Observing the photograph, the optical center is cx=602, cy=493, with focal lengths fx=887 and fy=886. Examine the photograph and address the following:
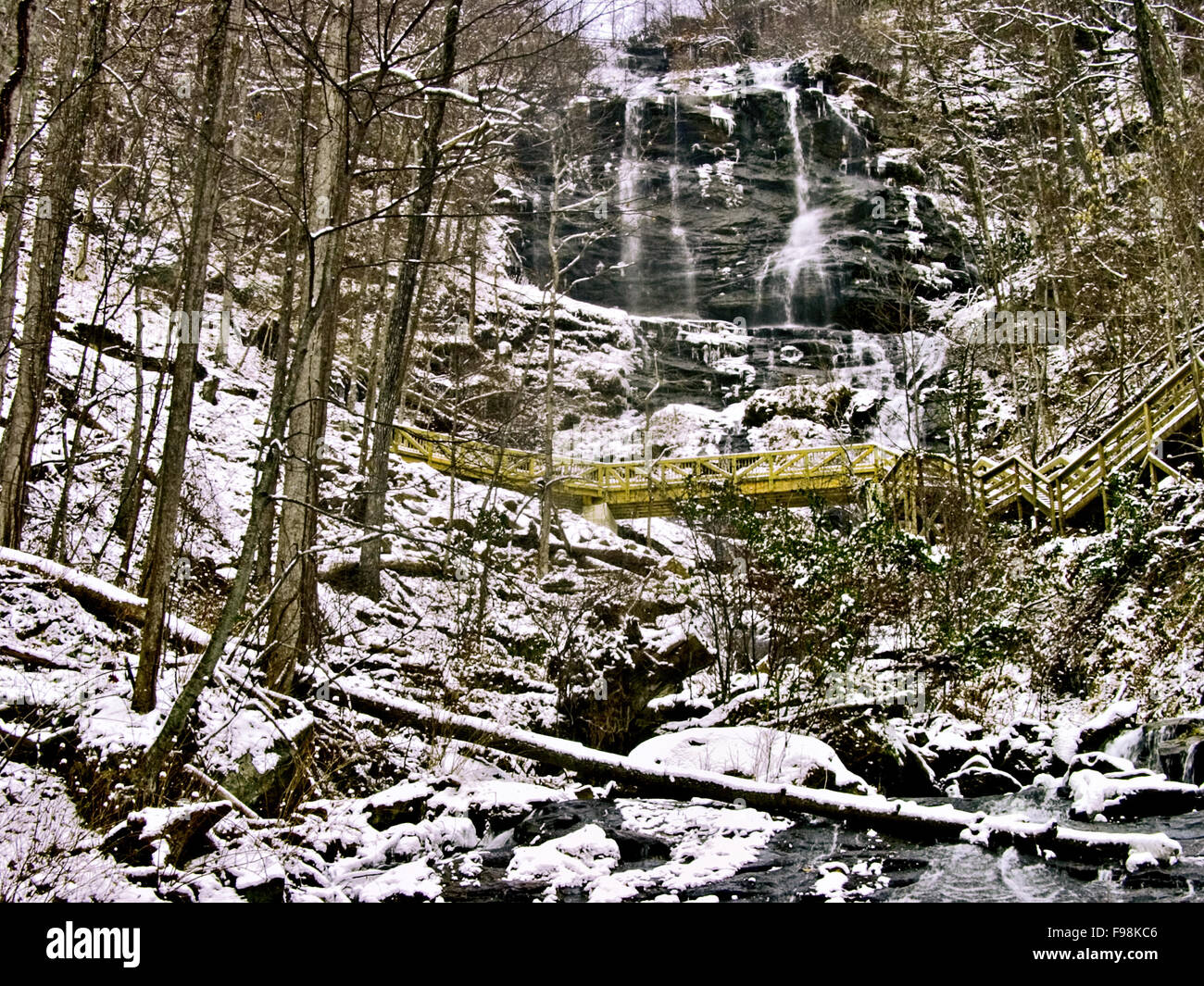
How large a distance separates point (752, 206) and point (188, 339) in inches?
1127

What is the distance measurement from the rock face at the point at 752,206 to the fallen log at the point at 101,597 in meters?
22.1

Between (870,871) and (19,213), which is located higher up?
(19,213)

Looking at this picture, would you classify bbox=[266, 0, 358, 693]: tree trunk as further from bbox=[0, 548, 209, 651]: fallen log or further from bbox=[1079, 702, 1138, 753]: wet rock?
bbox=[1079, 702, 1138, 753]: wet rock

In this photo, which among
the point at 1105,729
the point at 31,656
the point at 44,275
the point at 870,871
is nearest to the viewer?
the point at 870,871

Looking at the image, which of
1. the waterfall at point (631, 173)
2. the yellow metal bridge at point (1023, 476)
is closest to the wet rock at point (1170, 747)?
the yellow metal bridge at point (1023, 476)

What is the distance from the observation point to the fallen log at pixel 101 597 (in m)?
5.29

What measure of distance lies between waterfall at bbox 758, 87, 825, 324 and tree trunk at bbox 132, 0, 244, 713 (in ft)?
79.1

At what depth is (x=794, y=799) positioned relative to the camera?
17.2 feet

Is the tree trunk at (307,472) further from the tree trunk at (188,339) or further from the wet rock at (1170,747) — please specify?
the wet rock at (1170,747)

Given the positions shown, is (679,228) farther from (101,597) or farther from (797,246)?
(101,597)

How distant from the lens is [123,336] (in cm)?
1296

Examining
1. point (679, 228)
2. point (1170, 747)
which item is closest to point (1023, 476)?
point (1170, 747)

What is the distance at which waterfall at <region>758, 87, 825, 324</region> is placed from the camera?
27859 millimetres

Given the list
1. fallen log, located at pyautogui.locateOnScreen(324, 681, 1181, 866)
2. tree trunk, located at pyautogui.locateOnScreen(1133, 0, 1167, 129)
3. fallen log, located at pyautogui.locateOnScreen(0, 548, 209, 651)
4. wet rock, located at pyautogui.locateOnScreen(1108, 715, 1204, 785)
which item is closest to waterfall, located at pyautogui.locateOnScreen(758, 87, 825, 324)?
tree trunk, located at pyautogui.locateOnScreen(1133, 0, 1167, 129)
